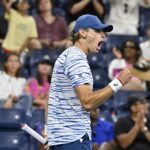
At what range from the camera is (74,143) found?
174 inches

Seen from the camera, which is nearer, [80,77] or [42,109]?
[80,77]

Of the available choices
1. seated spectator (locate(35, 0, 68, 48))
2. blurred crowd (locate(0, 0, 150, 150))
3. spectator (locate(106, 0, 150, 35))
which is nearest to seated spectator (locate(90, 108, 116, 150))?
blurred crowd (locate(0, 0, 150, 150))

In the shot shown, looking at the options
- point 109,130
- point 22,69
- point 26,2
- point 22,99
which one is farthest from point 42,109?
point 26,2

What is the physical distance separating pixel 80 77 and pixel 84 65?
0.10 metres

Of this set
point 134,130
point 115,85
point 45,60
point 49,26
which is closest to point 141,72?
point 45,60

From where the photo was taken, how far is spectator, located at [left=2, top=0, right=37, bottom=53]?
1018 centimetres

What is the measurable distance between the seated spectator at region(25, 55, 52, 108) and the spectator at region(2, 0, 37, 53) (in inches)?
42.5

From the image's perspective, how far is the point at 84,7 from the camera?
429 inches

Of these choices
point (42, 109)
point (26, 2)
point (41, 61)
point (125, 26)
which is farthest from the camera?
point (125, 26)

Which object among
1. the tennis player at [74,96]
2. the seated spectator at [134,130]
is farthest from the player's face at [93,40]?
the seated spectator at [134,130]

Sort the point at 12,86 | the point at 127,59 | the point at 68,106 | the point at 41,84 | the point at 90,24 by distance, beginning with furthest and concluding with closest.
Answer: the point at 127,59 < the point at 41,84 < the point at 12,86 < the point at 90,24 < the point at 68,106

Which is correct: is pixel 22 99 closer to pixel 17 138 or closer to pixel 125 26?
pixel 17 138

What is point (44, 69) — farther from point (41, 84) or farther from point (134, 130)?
point (134, 130)

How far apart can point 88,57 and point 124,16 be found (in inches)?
60.9
